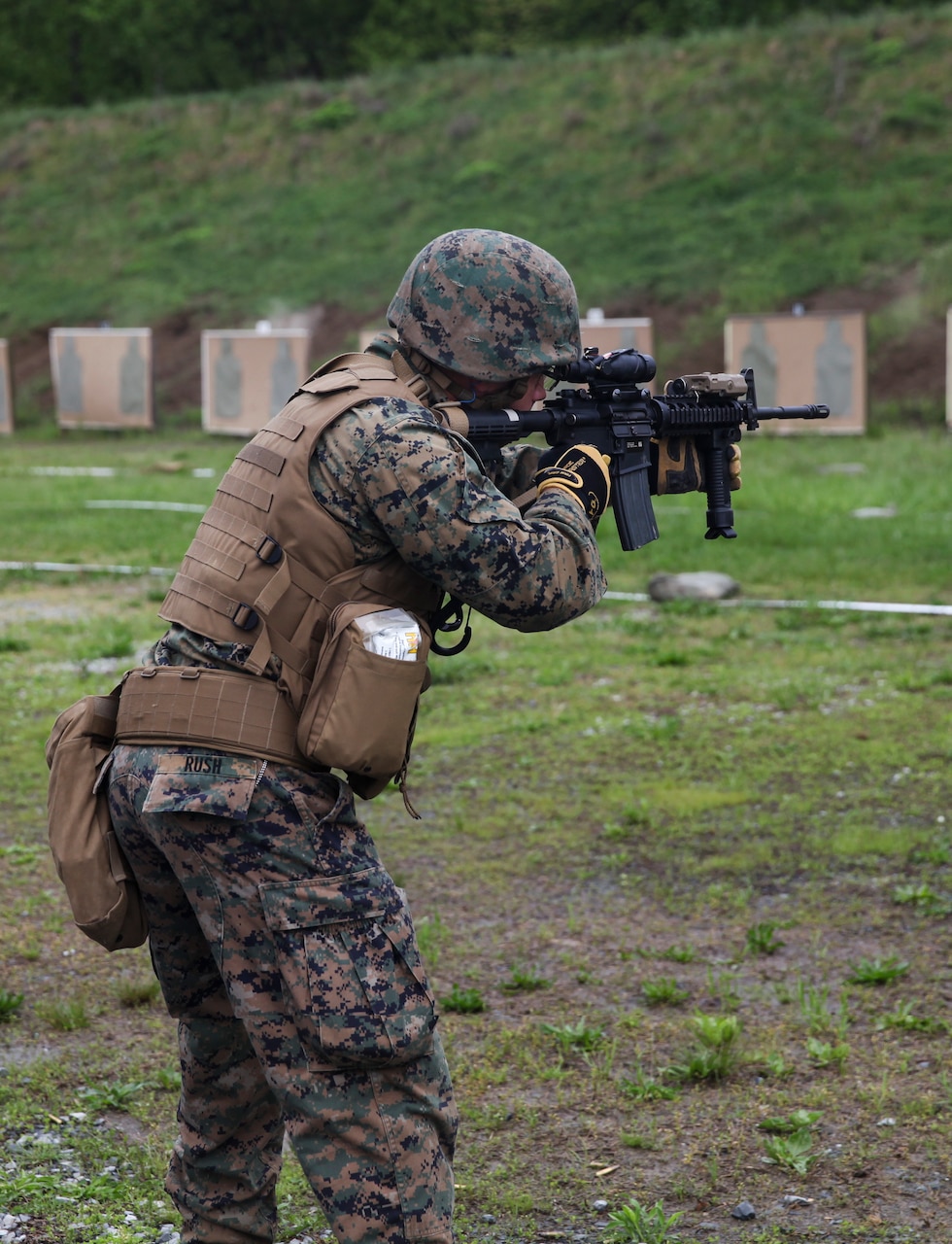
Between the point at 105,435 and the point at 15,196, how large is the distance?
13.4 meters

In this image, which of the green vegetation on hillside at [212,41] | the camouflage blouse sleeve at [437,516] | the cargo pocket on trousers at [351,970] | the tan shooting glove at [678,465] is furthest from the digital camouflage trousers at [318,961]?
the green vegetation on hillside at [212,41]

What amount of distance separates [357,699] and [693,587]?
7713 millimetres

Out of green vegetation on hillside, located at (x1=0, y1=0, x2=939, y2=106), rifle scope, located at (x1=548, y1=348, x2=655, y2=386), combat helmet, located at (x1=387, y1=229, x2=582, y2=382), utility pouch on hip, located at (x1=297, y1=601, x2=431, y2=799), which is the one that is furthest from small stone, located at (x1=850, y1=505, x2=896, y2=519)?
green vegetation on hillside, located at (x1=0, y1=0, x2=939, y2=106)

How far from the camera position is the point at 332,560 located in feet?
8.43

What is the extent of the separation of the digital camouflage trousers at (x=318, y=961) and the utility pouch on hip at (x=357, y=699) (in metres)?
0.11

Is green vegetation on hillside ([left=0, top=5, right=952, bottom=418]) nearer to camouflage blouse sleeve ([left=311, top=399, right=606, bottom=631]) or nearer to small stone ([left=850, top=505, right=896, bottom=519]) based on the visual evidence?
small stone ([left=850, top=505, right=896, bottom=519])

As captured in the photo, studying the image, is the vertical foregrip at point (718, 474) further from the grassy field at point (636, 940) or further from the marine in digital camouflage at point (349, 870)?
the grassy field at point (636, 940)

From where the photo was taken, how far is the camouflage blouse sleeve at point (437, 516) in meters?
2.47

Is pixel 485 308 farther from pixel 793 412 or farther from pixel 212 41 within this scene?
pixel 212 41

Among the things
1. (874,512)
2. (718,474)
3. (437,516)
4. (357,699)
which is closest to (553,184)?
(874,512)

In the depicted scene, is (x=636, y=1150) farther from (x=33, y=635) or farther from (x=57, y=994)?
(x=33, y=635)

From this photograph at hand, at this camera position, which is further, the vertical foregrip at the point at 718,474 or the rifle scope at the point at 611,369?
the vertical foregrip at the point at 718,474

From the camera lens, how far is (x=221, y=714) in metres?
2.54

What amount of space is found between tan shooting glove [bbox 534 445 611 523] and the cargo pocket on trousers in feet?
2.80
